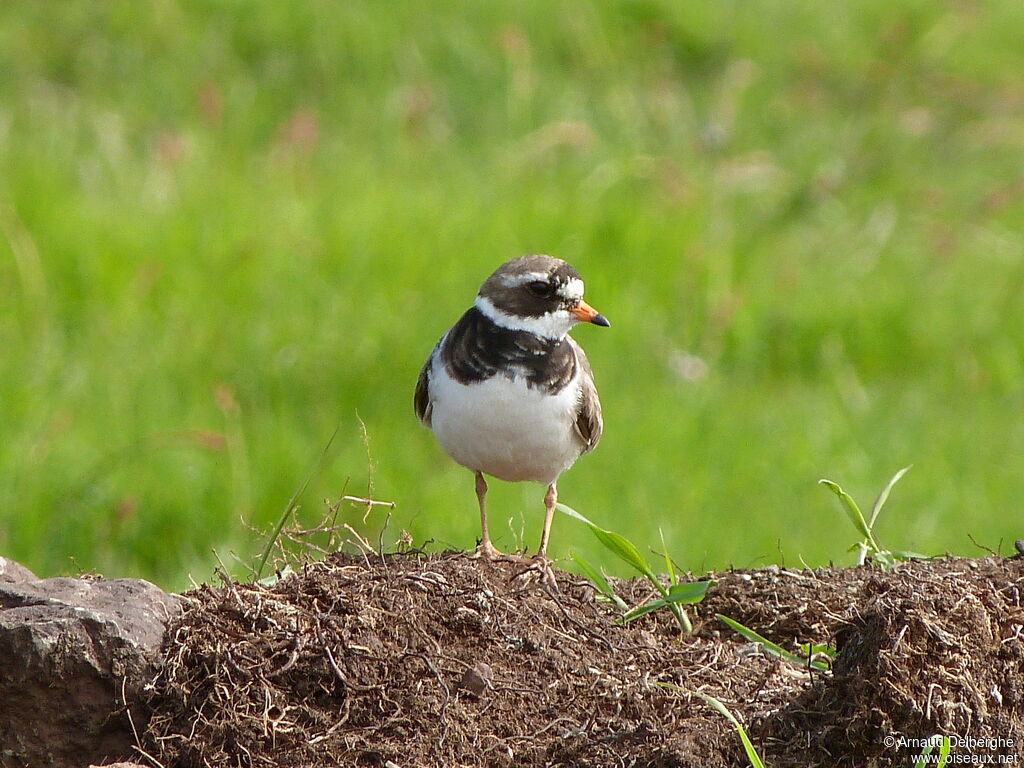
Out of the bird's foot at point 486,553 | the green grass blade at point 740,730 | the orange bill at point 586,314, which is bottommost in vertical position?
the green grass blade at point 740,730

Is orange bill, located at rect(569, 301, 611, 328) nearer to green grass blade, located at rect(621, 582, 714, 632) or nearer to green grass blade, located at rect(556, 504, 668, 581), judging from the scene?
green grass blade, located at rect(556, 504, 668, 581)

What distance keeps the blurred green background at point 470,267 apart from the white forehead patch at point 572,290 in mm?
1146

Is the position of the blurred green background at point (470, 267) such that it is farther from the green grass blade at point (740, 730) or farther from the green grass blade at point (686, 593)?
the green grass blade at point (740, 730)

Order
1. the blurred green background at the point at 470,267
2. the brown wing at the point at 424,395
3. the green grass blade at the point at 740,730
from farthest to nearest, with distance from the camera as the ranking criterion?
the blurred green background at the point at 470,267, the brown wing at the point at 424,395, the green grass blade at the point at 740,730

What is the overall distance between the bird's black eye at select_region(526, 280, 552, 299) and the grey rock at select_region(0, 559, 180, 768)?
6.91 feet

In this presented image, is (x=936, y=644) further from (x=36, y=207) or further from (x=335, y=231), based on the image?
(x=36, y=207)

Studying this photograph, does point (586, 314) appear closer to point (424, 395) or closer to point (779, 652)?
point (424, 395)

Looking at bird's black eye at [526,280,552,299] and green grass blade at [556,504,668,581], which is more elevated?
bird's black eye at [526,280,552,299]

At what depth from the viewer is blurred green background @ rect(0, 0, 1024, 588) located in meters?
9.09

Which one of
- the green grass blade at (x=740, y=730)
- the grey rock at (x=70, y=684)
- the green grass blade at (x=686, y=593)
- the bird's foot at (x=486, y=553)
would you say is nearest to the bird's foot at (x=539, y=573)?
the bird's foot at (x=486, y=553)

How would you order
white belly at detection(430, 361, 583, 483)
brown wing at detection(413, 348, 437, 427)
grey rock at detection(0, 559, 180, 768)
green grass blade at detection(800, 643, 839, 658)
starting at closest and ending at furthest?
grey rock at detection(0, 559, 180, 768)
green grass blade at detection(800, 643, 839, 658)
white belly at detection(430, 361, 583, 483)
brown wing at detection(413, 348, 437, 427)

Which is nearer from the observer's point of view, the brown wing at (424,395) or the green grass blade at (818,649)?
the green grass blade at (818,649)

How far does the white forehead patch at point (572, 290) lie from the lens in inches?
225

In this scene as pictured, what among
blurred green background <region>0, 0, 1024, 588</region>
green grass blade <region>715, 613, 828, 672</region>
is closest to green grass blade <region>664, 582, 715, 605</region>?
green grass blade <region>715, 613, 828, 672</region>
